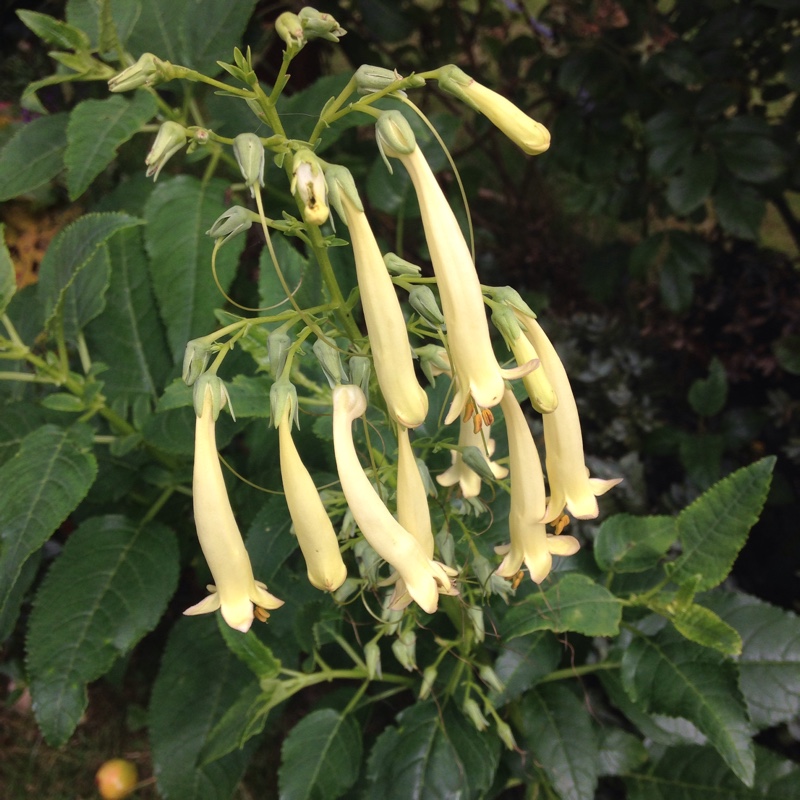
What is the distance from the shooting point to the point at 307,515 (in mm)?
620

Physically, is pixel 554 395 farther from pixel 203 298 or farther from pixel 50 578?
pixel 50 578

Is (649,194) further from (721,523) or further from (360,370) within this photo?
(360,370)

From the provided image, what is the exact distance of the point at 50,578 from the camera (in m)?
1.12

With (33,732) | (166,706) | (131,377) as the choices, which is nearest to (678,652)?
(166,706)

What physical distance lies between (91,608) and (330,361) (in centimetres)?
65

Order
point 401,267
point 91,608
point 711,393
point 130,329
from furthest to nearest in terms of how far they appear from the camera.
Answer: point 711,393, point 130,329, point 91,608, point 401,267

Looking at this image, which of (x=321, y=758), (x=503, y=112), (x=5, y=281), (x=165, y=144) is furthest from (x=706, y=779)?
(x=5, y=281)

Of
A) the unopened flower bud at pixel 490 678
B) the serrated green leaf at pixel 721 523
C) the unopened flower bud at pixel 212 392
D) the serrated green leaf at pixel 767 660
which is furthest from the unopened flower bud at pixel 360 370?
the serrated green leaf at pixel 767 660

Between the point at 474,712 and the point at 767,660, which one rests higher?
the point at 767,660

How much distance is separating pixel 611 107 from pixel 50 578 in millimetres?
1386

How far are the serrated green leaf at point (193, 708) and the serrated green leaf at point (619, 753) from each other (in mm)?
563

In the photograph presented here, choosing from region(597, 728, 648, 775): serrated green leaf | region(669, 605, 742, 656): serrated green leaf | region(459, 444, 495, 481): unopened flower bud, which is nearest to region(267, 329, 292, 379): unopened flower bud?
region(459, 444, 495, 481): unopened flower bud

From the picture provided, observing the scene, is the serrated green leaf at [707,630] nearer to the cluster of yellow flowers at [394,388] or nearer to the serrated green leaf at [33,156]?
the cluster of yellow flowers at [394,388]

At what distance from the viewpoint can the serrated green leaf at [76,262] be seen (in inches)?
40.4
